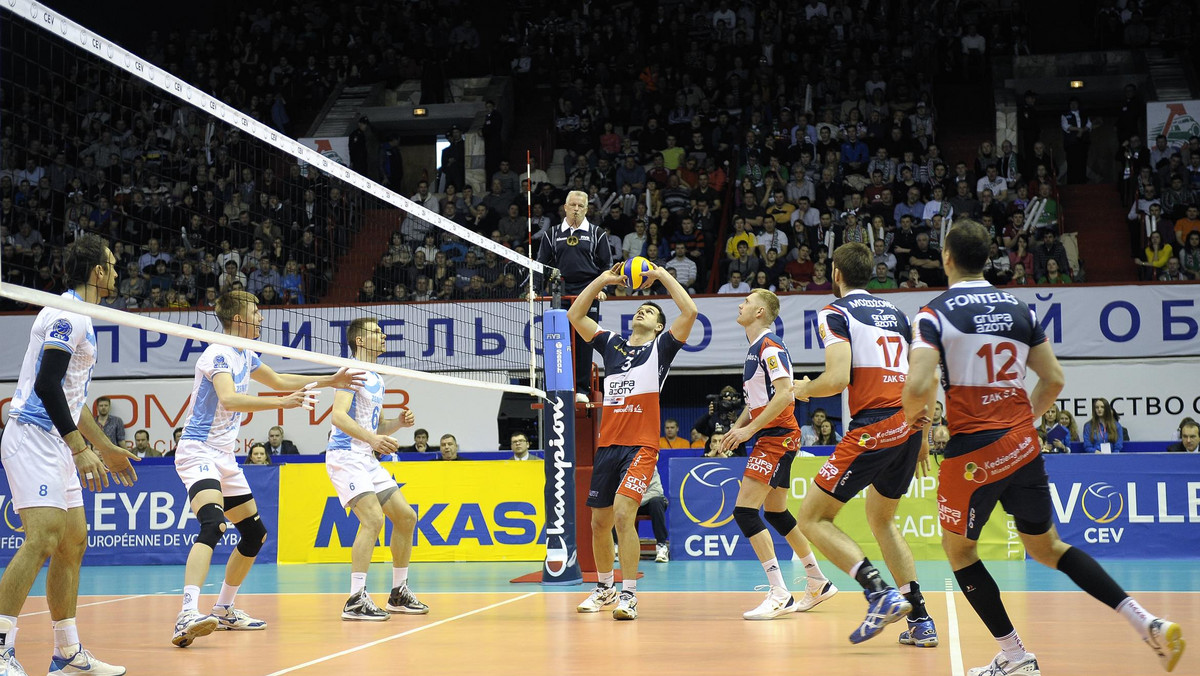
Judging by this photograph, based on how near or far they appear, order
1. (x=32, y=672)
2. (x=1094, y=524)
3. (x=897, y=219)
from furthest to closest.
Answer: (x=897, y=219) < (x=1094, y=524) < (x=32, y=672)

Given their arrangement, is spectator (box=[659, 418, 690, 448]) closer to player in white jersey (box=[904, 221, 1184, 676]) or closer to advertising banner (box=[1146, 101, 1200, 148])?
player in white jersey (box=[904, 221, 1184, 676])

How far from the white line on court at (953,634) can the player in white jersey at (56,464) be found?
4043mm

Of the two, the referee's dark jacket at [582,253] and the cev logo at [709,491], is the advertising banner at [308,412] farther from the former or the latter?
the referee's dark jacket at [582,253]

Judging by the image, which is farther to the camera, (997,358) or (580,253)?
(580,253)

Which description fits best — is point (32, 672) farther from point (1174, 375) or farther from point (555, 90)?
point (555, 90)

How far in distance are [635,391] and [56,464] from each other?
3.82m

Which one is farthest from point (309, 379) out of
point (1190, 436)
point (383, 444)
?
point (1190, 436)

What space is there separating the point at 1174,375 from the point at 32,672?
14.9 metres

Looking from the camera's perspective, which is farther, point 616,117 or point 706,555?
point 616,117

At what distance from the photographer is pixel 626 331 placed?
16.6 meters

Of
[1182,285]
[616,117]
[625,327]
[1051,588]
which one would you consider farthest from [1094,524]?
[616,117]

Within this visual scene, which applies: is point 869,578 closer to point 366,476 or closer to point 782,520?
point 782,520

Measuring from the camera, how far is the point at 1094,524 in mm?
12867

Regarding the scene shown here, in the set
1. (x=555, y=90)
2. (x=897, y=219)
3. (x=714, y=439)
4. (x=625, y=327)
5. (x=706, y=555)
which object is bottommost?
(x=706, y=555)
